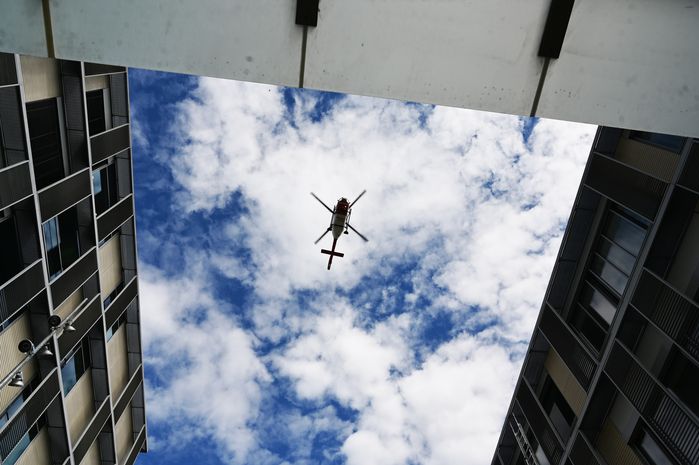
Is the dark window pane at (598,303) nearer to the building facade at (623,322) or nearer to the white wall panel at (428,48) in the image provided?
the building facade at (623,322)

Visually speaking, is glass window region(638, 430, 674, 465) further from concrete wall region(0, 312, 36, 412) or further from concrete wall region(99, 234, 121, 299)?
concrete wall region(99, 234, 121, 299)

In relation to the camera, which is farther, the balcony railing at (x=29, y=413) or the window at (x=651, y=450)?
the balcony railing at (x=29, y=413)

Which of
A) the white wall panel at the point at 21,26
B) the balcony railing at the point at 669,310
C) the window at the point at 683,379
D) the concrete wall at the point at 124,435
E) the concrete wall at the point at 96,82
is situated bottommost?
the concrete wall at the point at 124,435

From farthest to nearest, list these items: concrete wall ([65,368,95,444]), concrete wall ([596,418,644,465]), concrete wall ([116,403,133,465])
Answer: concrete wall ([116,403,133,465])
concrete wall ([65,368,95,444])
concrete wall ([596,418,644,465])

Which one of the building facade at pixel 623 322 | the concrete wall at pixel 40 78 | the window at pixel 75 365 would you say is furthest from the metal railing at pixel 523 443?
the concrete wall at pixel 40 78

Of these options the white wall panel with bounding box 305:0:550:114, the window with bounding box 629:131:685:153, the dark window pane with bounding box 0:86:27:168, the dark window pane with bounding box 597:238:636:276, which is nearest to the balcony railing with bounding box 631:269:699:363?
the dark window pane with bounding box 597:238:636:276

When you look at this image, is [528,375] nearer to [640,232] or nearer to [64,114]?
[640,232]
